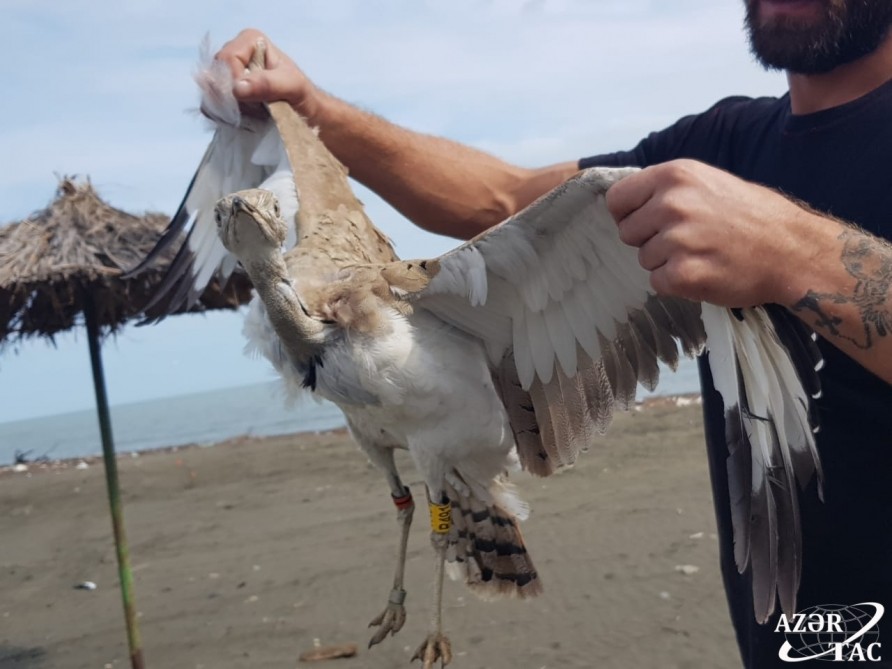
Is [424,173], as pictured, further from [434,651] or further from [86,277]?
[86,277]

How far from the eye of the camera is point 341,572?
7055 millimetres

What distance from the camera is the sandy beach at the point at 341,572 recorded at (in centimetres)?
555

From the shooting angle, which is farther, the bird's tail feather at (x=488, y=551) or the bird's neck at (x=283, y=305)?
the bird's tail feather at (x=488, y=551)

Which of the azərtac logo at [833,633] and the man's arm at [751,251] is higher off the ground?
the man's arm at [751,251]

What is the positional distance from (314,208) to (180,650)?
13.0ft

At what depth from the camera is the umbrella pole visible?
17.0ft

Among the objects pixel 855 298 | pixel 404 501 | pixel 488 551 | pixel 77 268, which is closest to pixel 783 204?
pixel 855 298

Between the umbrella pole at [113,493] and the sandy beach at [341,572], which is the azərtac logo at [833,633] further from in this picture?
A: the umbrella pole at [113,493]

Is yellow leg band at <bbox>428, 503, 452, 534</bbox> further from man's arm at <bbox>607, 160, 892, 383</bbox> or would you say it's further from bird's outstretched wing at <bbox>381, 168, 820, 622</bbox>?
man's arm at <bbox>607, 160, 892, 383</bbox>

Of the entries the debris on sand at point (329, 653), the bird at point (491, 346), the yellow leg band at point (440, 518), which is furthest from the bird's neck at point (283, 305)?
the debris on sand at point (329, 653)

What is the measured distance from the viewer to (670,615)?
5.70 meters

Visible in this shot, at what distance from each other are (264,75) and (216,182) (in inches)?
29.4

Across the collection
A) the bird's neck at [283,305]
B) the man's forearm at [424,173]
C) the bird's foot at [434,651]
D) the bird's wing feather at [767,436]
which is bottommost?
the bird's foot at [434,651]

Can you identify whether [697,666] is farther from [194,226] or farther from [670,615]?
[194,226]
